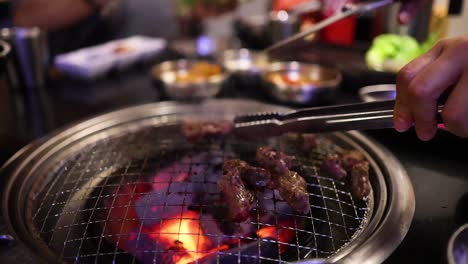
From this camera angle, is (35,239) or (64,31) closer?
(35,239)

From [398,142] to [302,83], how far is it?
1216 mm

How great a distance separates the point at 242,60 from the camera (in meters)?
4.48

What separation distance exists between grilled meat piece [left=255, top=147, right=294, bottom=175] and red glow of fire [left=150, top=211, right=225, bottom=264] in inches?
20.2

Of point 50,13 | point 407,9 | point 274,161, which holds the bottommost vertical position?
point 274,161

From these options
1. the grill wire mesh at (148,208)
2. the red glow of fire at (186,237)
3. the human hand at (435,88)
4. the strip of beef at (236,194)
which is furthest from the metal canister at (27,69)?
the human hand at (435,88)

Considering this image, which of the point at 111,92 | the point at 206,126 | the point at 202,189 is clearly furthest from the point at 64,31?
the point at 202,189

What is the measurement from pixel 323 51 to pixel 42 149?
324cm

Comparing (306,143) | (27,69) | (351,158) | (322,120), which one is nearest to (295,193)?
(322,120)

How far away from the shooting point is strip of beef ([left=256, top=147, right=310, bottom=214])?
1987mm

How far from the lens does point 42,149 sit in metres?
2.59

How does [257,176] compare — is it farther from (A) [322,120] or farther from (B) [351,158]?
(B) [351,158]

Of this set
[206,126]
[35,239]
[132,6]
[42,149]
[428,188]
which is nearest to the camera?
[35,239]

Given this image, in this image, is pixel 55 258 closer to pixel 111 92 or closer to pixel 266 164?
pixel 266 164

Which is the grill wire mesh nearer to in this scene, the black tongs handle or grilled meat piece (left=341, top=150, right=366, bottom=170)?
grilled meat piece (left=341, top=150, right=366, bottom=170)
